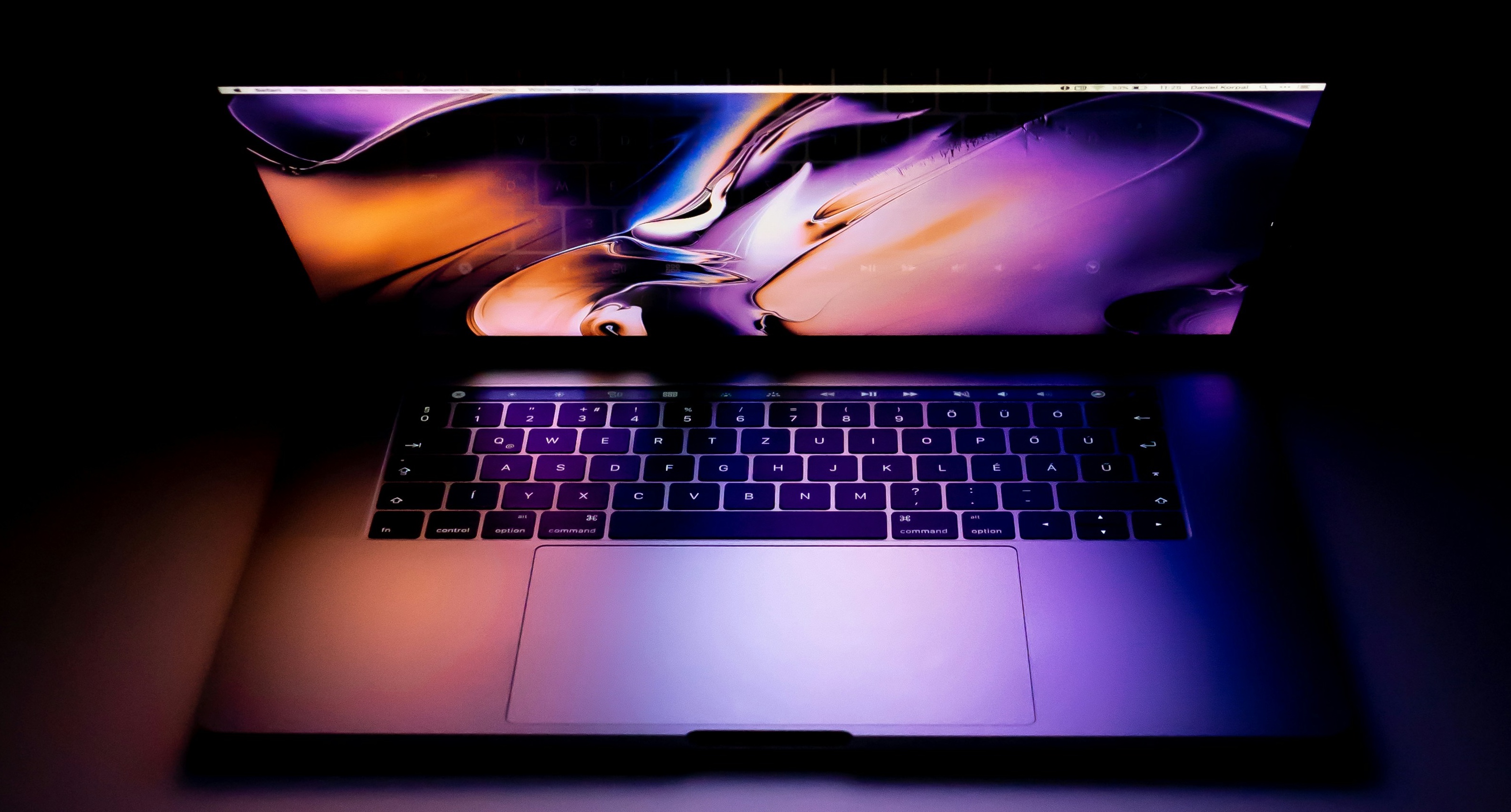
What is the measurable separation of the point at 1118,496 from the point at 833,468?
9.4 inches

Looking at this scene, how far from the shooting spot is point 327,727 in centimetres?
59

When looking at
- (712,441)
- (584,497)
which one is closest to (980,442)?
(712,441)

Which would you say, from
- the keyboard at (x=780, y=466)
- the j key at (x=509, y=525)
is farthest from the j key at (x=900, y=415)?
the j key at (x=509, y=525)

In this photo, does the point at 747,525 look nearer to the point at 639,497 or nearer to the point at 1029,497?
the point at 639,497

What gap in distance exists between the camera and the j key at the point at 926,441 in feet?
2.42

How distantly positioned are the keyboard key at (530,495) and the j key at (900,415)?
0.29 meters

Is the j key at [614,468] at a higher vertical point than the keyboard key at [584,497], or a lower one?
higher

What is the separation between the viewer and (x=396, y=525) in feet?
2.31

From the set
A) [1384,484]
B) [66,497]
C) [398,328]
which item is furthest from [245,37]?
[1384,484]

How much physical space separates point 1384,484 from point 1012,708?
16.0 inches

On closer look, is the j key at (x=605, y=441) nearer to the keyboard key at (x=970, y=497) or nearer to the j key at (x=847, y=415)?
the j key at (x=847, y=415)

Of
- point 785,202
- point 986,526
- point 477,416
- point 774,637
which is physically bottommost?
point 774,637

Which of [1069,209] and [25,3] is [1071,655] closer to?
[1069,209]

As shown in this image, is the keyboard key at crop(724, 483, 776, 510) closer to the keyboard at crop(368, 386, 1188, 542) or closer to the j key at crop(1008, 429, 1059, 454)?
the keyboard at crop(368, 386, 1188, 542)
